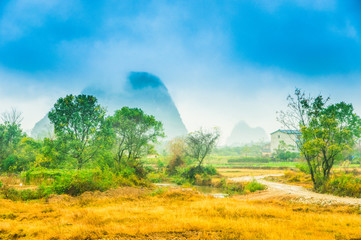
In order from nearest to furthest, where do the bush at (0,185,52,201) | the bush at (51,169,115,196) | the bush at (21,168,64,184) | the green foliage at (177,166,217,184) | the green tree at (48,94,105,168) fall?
the bush at (0,185,52,201), the bush at (51,169,115,196), the bush at (21,168,64,184), the green tree at (48,94,105,168), the green foliage at (177,166,217,184)

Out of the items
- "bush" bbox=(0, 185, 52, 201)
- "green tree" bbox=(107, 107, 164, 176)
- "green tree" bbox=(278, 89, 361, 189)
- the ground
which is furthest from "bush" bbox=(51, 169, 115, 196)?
"green tree" bbox=(278, 89, 361, 189)

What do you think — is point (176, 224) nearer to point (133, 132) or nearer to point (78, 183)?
point (78, 183)

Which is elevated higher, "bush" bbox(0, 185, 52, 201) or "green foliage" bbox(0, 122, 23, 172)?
"green foliage" bbox(0, 122, 23, 172)

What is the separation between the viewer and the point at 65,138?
2127cm

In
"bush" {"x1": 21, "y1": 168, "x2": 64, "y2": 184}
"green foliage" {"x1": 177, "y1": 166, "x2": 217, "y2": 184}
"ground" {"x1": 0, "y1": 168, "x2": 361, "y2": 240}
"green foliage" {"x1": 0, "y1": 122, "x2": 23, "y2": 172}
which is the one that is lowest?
"green foliage" {"x1": 177, "y1": 166, "x2": 217, "y2": 184}

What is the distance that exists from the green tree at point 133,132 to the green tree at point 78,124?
13.4ft

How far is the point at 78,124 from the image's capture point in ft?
71.8

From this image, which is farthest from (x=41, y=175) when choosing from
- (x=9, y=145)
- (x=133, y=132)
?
(x=9, y=145)

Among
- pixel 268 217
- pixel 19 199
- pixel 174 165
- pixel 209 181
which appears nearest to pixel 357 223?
pixel 268 217

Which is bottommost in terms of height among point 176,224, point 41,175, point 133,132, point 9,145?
point 176,224

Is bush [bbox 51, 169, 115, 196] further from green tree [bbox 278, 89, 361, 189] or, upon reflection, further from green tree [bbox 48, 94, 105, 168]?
green tree [bbox 278, 89, 361, 189]

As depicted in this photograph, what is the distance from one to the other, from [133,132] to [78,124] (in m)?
7.13

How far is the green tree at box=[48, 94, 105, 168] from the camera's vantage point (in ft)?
69.8

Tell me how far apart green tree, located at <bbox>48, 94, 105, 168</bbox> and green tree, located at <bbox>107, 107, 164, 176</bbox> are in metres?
4.08
